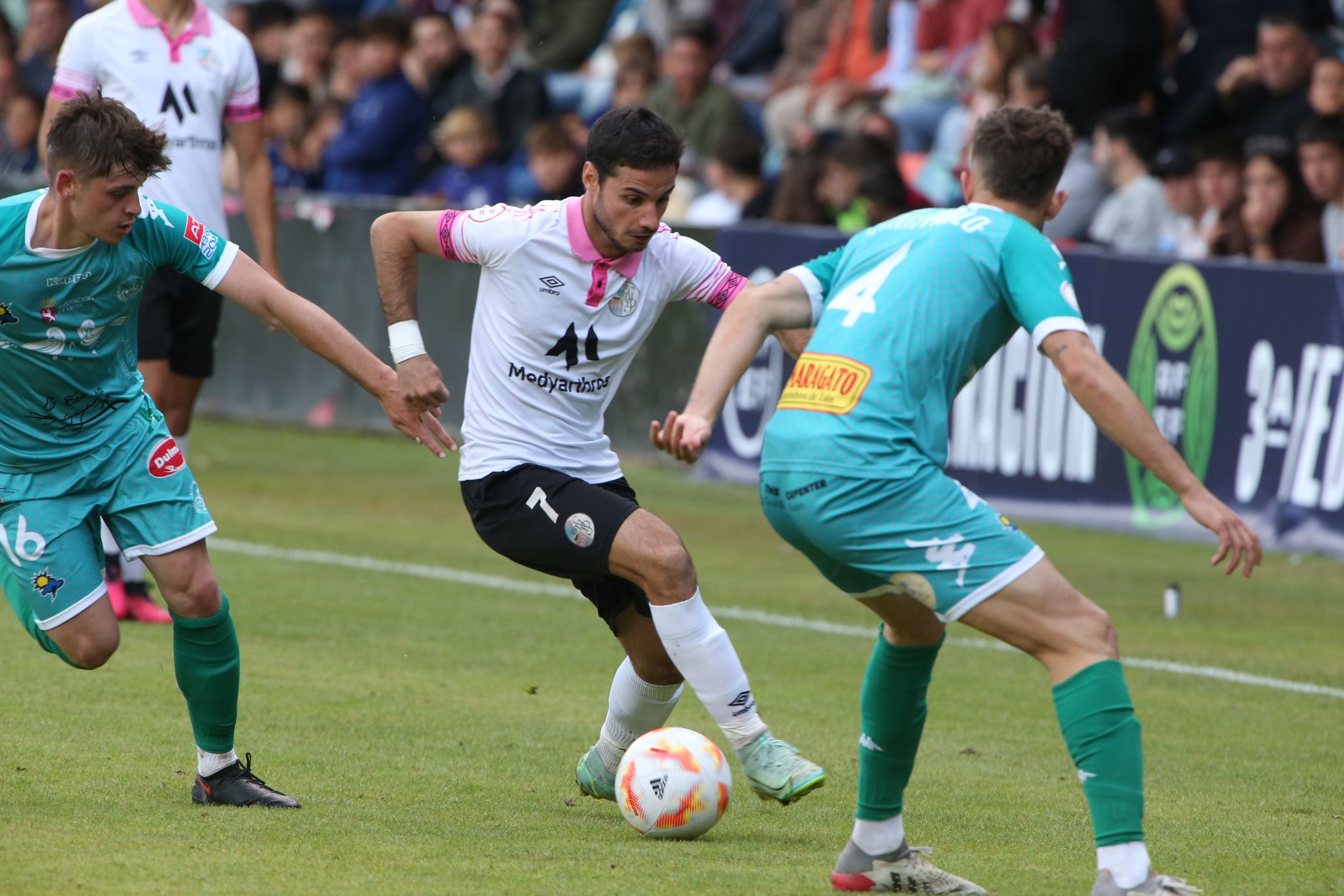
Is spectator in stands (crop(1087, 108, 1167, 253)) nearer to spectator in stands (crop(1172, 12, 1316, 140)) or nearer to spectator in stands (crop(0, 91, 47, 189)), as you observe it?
spectator in stands (crop(1172, 12, 1316, 140))

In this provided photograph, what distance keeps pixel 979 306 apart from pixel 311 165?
48.8 feet

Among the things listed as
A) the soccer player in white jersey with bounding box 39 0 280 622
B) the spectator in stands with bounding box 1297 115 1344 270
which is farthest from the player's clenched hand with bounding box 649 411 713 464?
the spectator in stands with bounding box 1297 115 1344 270

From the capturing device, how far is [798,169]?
1438 centimetres

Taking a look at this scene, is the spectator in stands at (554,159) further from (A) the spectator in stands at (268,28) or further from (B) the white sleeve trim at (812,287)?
(B) the white sleeve trim at (812,287)

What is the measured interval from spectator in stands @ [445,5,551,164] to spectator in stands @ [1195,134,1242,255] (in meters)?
6.43

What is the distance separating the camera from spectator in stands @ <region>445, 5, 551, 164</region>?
16875 millimetres

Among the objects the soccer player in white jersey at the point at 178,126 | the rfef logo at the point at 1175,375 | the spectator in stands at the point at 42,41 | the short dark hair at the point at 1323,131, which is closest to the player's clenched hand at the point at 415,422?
the soccer player in white jersey at the point at 178,126

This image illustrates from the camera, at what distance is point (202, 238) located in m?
5.50

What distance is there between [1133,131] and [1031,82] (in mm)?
932

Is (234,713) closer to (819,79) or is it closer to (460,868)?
(460,868)

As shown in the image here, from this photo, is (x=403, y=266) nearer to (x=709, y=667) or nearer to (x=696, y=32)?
(x=709, y=667)

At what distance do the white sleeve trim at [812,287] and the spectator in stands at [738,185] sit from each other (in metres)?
10.2

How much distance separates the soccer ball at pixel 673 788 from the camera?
5219mm

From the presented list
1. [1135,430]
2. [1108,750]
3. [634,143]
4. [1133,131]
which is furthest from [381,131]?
[1108,750]
